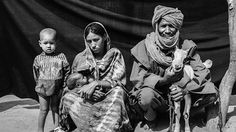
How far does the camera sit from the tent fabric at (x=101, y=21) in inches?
251

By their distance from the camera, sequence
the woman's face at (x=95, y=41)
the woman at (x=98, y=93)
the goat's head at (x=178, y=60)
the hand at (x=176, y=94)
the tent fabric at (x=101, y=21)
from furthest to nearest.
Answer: the tent fabric at (x=101, y=21), the woman's face at (x=95, y=41), the woman at (x=98, y=93), the hand at (x=176, y=94), the goat's head at (x=178, y=60)

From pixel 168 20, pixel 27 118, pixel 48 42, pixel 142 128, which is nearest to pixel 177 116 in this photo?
pixel 142 128

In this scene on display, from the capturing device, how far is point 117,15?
6.38 m

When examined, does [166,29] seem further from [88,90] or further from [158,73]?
[88,90]

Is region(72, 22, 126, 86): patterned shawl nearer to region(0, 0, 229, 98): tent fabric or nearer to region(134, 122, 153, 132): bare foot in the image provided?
region(134, 122, 153, 132): bare foot

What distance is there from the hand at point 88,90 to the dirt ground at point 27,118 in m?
0.77

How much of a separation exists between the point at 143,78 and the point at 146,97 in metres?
0.27

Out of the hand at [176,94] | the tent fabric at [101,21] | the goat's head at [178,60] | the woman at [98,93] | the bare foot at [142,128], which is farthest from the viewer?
the tent fabric at [101,21]

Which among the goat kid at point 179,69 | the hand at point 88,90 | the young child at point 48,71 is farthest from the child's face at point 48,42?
the goat kid at point 179,69

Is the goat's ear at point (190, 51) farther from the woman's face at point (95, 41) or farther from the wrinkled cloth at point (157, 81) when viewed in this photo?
the woman's face at point (95, 41)

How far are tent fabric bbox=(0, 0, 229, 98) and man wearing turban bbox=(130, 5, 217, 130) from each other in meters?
1.26

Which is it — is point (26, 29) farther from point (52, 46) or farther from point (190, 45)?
point (190, 45)

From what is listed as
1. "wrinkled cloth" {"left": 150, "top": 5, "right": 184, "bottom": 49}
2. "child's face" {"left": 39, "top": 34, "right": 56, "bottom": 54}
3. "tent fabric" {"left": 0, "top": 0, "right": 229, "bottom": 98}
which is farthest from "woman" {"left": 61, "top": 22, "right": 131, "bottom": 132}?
"tent fabric" {"left": 0, "top": 0, "right": 229, "bottom": 98}

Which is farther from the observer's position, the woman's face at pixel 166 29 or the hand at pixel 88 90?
the woman's face at pixel 166 29
